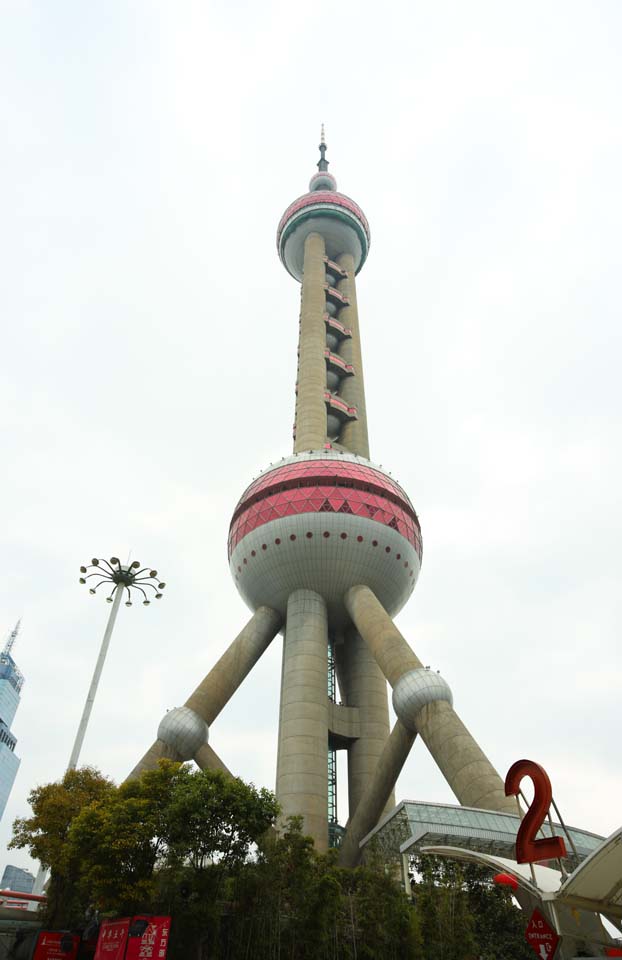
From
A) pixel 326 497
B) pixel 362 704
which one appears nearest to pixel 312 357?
pixel 326 497

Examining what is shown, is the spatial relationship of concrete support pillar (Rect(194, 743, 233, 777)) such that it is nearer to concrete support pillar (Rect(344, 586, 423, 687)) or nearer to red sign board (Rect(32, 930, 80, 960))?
concrete support pillar (Rect(344, 586, 423, 687))

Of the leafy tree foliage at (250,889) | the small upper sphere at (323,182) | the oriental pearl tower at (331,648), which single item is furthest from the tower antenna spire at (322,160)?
the leafy tree foliage at (250,889)

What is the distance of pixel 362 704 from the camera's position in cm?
4994

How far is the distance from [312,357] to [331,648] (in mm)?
27469

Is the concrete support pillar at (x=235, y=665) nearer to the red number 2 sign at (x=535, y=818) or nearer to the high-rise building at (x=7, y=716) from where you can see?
the red number 2 sign at (x=535, y=818)

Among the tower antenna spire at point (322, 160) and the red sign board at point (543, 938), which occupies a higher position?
the tower antenna spire at point (322, 160)

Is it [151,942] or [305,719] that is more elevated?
[305,719]

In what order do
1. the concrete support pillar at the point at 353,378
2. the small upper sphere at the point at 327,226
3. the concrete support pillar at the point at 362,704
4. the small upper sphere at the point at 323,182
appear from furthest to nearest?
1. the small upper sphere at the point at 323,182
2. the small upper sphere at the point at 327,226
3. the concrete support pillar at the point at 353,378
4. the concrete support pillar at the point at 362,704

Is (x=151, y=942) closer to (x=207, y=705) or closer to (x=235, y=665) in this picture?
(x=207, y=705)

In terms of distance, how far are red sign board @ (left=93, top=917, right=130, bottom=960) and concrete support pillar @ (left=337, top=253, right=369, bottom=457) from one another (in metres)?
47.5

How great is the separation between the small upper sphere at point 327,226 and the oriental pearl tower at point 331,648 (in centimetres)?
2698

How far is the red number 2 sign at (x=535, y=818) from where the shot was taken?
16391 millimetres

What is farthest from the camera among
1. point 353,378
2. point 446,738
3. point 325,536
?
point 353,378

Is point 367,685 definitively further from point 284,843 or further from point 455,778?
point 284,843
